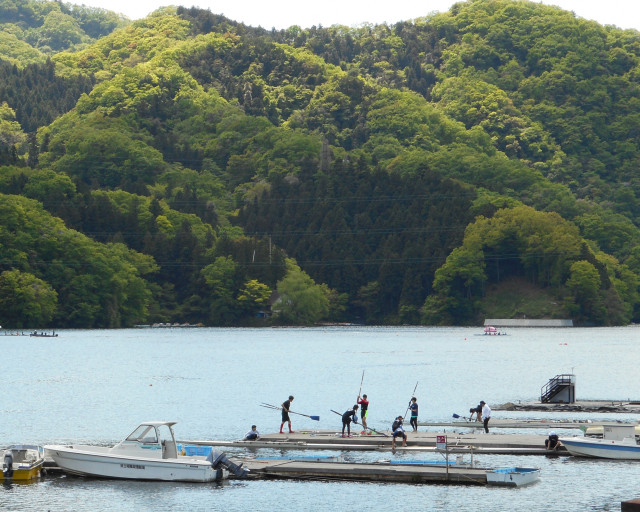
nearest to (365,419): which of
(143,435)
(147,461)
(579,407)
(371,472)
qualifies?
(371,472)

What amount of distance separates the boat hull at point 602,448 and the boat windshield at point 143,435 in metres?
20.9

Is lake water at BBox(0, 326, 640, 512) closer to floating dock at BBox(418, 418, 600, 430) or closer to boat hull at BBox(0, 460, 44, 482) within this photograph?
boat hull at BBox(0, 460, 44, 482)

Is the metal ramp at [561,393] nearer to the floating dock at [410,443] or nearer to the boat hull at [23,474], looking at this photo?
the floating dock at [410,443]

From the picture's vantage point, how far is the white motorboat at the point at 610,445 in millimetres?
59188

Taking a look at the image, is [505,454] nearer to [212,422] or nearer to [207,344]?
[212,422]

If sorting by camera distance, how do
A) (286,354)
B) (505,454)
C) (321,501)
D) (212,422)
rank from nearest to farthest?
(321,501)
(505,454)
(212,422)
(286,354)

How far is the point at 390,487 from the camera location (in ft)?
174

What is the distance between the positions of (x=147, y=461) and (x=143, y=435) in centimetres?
135

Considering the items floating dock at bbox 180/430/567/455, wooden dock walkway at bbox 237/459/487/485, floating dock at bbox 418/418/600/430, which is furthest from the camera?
floating dock at bbox 418/418/600/430

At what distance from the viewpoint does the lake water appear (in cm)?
5159

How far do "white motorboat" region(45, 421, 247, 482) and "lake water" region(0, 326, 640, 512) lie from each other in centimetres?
59

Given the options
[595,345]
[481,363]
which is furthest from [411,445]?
[595,345]

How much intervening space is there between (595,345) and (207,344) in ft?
196

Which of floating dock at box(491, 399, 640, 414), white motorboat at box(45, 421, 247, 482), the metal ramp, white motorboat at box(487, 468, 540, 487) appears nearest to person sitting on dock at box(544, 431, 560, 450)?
white motorboat at box(487, 468, 540, 487)
